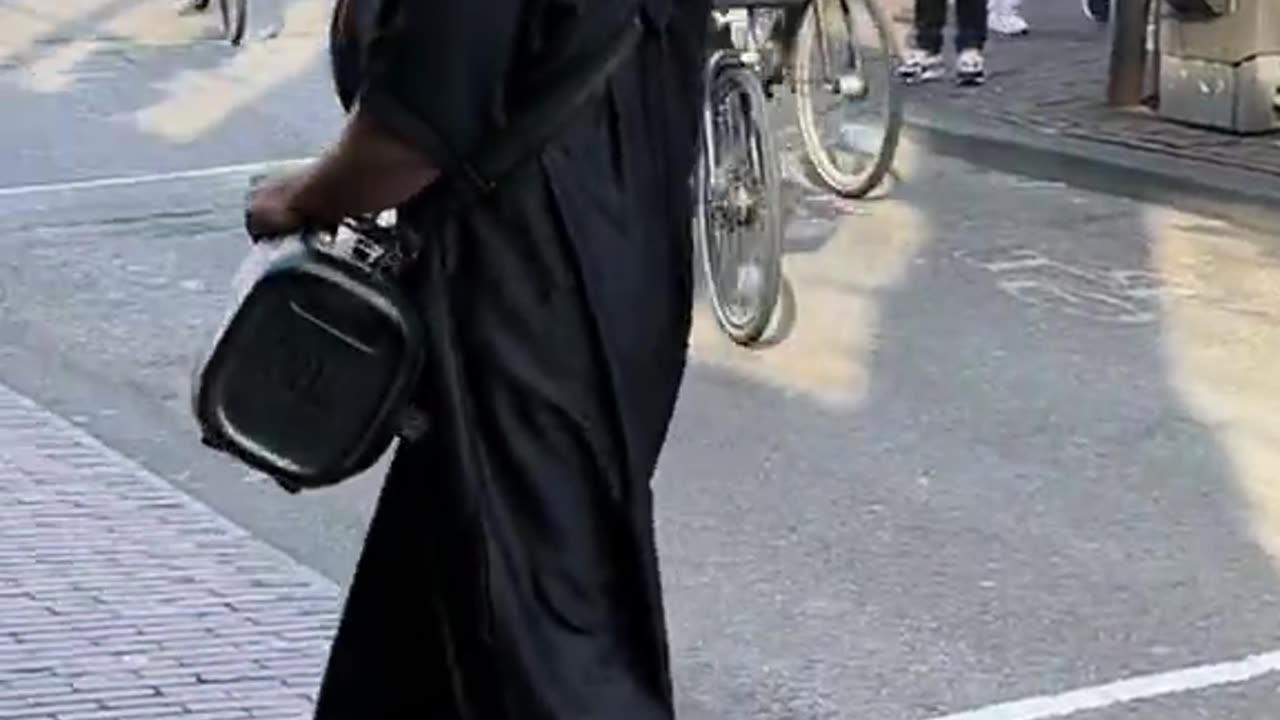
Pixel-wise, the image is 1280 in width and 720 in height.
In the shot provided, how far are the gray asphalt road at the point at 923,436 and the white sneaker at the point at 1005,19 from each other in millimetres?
4195

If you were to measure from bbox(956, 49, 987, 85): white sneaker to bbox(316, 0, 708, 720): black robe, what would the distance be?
10411 mm

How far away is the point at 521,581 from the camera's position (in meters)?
3.12

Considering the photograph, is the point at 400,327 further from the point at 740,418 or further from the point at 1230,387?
the point at 1230,387

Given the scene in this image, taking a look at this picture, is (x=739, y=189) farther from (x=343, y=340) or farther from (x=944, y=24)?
(x=944, y=24)

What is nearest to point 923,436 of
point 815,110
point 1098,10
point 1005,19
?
point 815,110

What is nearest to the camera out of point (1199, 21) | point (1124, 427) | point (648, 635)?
point (648, 635)

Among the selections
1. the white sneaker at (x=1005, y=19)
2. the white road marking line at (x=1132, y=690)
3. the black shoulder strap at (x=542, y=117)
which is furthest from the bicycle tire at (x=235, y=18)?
the black shoulder strap at (x=542, y=117)

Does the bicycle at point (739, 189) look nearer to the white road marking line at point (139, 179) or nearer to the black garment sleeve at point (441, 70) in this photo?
the white road marking line at point (139, 179)

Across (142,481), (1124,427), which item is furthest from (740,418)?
(142,481)

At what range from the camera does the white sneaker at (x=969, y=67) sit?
1346cm

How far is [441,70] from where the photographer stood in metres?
2.86

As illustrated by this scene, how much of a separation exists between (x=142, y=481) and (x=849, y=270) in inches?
134

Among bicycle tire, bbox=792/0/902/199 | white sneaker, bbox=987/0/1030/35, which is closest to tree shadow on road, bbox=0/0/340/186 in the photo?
bicycle tire, bbox=792/0/902/199

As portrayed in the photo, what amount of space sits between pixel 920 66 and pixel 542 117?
1090 cm
